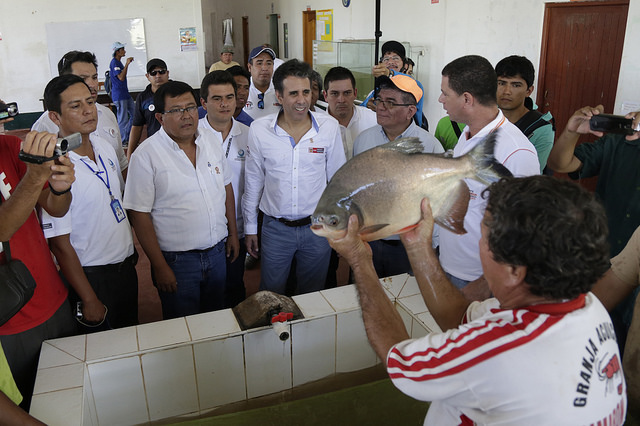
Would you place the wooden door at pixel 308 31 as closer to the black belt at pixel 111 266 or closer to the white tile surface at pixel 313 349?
the black belt at pixel 111 266

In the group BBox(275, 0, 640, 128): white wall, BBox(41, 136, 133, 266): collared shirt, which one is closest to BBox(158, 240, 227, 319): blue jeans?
BBox(41, 136, 133, 266): collared shirt

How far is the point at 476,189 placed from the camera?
2.06m

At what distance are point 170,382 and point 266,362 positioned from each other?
0.41 metres

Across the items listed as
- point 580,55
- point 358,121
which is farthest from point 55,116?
point 580,55

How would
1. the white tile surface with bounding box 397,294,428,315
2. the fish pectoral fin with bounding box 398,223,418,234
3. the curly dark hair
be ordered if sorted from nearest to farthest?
the curly dark hair → the fish pectoral fin with bounding box 398,223,418,234 → the white tile surface with bounding box 397,294,428,315

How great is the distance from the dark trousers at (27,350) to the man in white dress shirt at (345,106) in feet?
7.89

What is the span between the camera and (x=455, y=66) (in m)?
2.33

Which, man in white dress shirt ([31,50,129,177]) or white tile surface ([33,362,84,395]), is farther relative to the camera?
man in white dress shirt ([31,50,129,177])

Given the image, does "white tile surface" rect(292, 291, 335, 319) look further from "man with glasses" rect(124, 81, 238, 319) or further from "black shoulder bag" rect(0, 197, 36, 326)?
"black shoulder bag" rect(0, 197, 36, 326)

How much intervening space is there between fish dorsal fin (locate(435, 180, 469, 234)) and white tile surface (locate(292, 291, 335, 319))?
1.07 metres

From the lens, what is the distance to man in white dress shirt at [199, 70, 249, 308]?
3393 millimetres

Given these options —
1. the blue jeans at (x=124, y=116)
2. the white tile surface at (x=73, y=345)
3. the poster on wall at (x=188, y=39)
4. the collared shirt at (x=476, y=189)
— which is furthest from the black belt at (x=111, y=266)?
the poster on wall at (x=188, y=39)

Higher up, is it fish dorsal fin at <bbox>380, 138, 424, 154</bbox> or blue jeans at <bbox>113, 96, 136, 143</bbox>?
fish dorsal fin at <bbox>380, 138, 424, 154</bbox>

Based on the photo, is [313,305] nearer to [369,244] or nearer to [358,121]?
[369,244]
